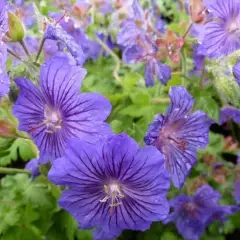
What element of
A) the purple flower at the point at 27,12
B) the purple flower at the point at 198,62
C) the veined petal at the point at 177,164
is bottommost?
the veined petal at the point at 177,164

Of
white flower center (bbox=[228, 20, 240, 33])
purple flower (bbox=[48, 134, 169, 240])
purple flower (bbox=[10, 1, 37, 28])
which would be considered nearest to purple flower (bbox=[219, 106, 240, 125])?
white flower center (bbox=[228, 20, 240, 33])

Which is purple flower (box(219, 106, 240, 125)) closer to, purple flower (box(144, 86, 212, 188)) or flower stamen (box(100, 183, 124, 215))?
purple flower (box(144, 86, 212, 188))

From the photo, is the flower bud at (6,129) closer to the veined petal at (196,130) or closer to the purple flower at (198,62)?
the veined petal at (196,130)

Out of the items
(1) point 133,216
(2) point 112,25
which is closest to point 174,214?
(1) point 133,216

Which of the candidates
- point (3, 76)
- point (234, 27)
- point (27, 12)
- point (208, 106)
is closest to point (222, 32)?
point (234, 27)

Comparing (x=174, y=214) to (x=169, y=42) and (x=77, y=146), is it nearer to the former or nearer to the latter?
(x=169, y=42)

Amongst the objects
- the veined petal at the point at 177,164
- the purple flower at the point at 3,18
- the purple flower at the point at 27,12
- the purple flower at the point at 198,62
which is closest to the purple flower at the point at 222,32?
the purple flower at the point at 198,62

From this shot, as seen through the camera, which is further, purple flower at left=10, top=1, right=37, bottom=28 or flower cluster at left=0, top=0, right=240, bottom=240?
purple flower at left=10, top=1, right=37, bottom=28
